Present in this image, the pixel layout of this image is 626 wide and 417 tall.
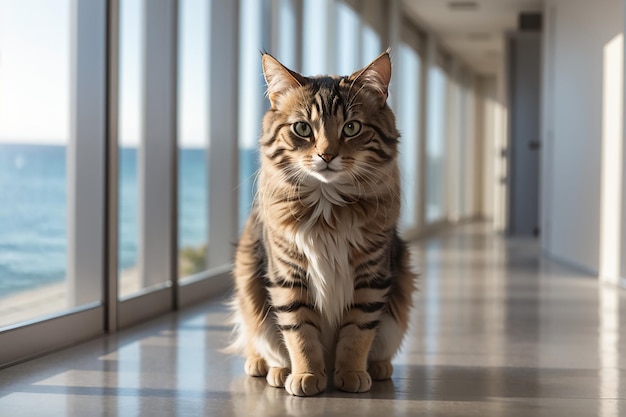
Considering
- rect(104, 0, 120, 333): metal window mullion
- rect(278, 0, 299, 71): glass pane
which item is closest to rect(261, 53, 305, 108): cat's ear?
rect(104, 0, 120, 333): metal window mullion

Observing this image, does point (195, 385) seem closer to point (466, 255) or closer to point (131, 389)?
point (131, 389)

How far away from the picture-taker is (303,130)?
2127 mm

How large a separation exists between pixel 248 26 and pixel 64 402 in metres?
20.9

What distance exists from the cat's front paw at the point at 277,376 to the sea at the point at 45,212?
1414 centimetres

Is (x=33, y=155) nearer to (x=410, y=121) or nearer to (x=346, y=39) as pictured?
(x=410, y=121)

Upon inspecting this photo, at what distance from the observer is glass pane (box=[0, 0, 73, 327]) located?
16.5 m

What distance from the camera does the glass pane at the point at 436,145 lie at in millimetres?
12398

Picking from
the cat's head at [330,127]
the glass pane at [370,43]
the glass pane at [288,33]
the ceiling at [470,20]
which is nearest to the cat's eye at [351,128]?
the cat's head at [330,127]

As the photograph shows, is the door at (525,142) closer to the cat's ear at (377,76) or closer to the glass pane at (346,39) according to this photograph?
the glass pane at (346,39)

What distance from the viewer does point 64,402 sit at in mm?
2176

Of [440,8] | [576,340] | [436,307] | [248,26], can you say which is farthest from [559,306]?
[248,26]

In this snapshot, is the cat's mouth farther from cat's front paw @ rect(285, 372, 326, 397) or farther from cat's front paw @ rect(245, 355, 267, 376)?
cat's front paw @ rect(245, 355, 267, 376)

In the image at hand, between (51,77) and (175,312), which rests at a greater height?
(51,77)

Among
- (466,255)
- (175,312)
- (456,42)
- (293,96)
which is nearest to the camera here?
(293,96)
